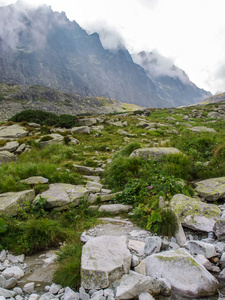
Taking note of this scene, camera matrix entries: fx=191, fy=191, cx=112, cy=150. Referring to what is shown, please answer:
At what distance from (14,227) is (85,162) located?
24.0ft

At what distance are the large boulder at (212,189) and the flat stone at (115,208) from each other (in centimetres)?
271

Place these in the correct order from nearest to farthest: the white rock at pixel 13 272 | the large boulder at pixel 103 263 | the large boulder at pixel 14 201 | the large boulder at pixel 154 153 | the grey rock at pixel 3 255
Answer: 1. the large boulder at pixel 103 263
2. the white rock at pixel 13 272
3. the grey rock at pixel 3 255
4. the large boulder at pixel 14 201
5. the large boulder at pixel 154 153

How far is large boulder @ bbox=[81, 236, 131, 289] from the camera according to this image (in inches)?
138

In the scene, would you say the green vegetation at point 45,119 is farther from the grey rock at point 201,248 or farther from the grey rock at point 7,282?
the grey rock at point 201,248

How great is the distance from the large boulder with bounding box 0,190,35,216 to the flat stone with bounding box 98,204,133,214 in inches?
99.3

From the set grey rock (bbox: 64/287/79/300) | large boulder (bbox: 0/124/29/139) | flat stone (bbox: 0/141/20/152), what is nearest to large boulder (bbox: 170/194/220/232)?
grey rock (bbox: 64/287/79/300)

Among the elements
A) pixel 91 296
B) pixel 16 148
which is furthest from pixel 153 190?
pixel 16 148

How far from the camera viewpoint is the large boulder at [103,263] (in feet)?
11.5

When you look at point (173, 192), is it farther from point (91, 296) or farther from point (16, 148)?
point (16, 148)

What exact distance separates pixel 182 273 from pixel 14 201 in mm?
5192

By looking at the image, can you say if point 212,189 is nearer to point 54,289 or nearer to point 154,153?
→ point 154,153

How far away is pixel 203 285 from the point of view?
350 cm

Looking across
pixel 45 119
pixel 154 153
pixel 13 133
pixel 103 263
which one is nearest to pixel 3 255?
pixel 103 263

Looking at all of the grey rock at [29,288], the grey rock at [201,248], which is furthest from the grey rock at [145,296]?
the grey rock at [29,288]
